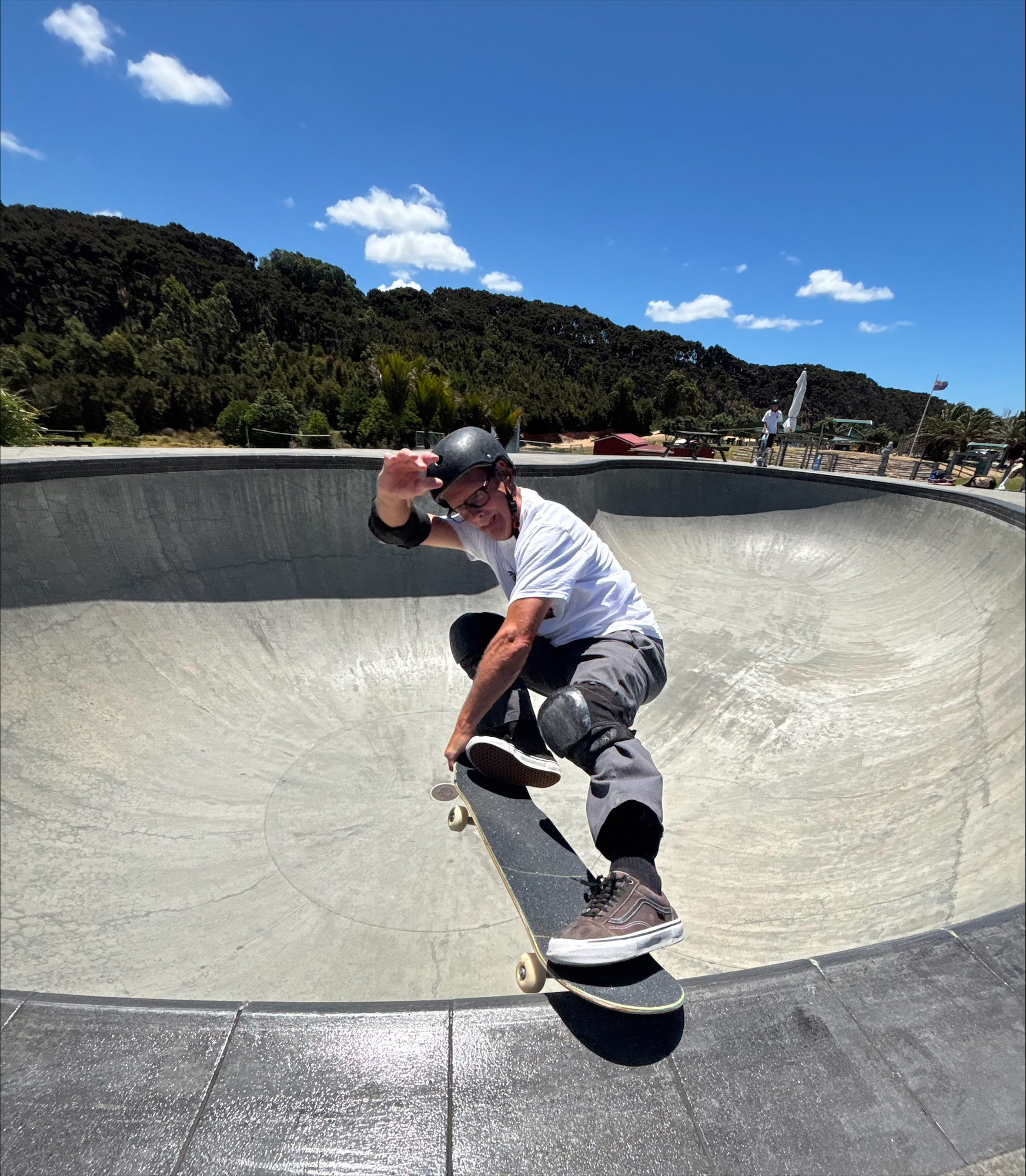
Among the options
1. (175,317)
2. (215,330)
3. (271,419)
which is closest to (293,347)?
(215,330)

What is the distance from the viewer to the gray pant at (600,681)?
1.85 meters

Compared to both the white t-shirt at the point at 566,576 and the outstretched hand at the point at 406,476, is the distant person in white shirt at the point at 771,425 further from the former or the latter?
the outstretched hand at the point at 406,476

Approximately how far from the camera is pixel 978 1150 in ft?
4.19

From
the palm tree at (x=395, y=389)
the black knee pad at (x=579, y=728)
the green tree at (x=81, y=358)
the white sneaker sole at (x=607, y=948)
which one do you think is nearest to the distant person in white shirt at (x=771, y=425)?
the black knee pad at (x=579, y=728)

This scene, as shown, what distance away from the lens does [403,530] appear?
2.71 metres

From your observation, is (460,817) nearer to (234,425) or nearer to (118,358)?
(234,425)

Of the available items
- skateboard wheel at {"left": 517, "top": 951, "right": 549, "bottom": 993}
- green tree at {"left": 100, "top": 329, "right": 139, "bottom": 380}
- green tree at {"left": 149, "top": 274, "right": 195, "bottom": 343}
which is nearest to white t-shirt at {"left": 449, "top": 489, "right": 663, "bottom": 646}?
skateboard wheel at {"left": 517, "top": 951, "right": 549, "bottom": 993}

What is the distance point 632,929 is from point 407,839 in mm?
3889

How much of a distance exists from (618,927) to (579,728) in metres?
0.63

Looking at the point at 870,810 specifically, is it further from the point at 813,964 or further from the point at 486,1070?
the point at 486,1070

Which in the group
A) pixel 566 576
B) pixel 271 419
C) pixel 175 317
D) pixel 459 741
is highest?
pixel 175 317

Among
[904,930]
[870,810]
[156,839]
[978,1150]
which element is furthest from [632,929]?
[156,839]

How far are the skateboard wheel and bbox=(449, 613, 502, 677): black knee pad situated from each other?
3.86 feet

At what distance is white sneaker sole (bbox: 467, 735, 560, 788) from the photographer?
92.9 inches
